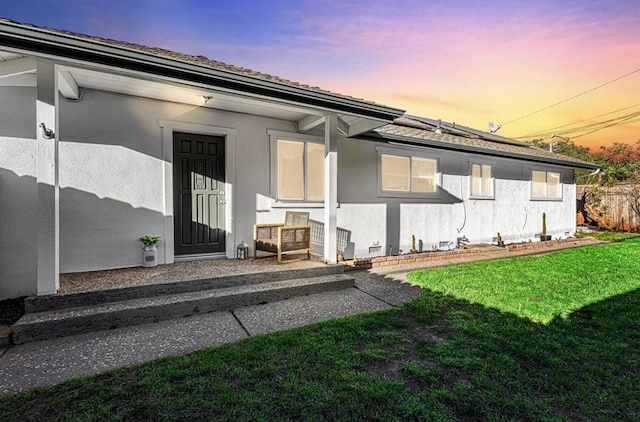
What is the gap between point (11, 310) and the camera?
392 centimetres

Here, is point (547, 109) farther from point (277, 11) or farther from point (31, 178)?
point (31, 178)

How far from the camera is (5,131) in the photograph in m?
4.24

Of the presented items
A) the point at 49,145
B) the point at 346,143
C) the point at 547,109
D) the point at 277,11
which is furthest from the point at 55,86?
the point at 547,109

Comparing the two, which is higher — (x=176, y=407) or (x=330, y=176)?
(x=330, y=176)

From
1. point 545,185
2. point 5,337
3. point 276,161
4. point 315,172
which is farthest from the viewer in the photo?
point 545,185

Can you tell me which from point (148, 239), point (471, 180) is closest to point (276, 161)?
point (148, 239)

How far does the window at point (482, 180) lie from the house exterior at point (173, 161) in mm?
951

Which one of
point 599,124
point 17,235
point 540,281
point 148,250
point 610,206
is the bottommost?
point 540,281

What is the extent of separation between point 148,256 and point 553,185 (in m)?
13.5

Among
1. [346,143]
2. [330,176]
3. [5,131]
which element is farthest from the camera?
[346,143]

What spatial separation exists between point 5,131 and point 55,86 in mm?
1514

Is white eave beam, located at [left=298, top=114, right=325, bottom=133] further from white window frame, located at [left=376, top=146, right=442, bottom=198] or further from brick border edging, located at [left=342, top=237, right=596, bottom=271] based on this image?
brick border edging, located at [left=342, top=237, right=596, bottom=271]

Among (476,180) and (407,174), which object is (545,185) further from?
(407,174)

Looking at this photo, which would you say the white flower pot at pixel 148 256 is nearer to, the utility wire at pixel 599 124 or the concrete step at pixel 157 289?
the concrete step at pixel 157 289
